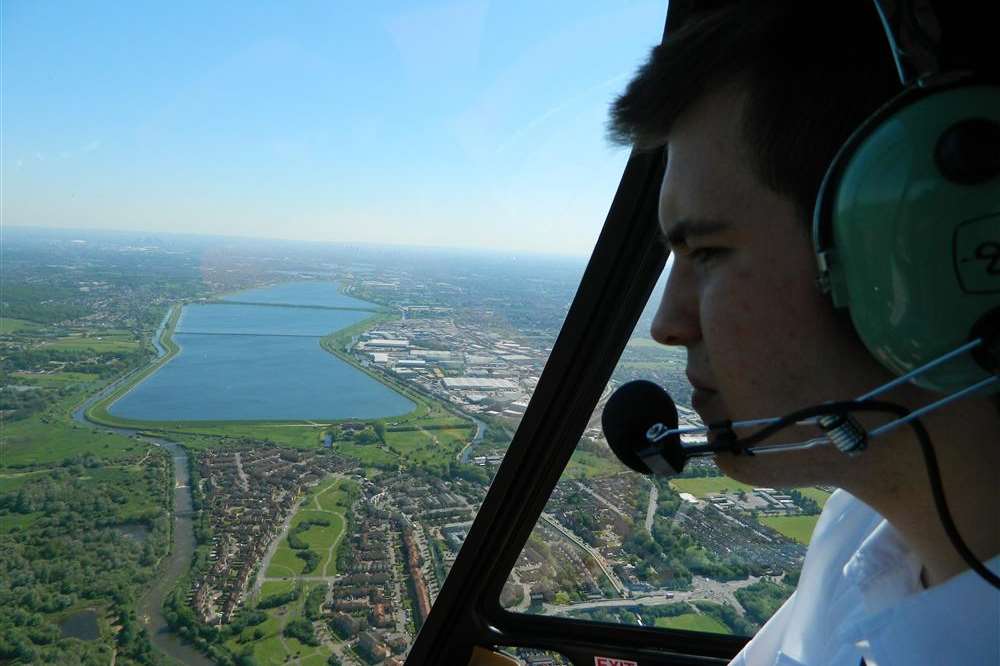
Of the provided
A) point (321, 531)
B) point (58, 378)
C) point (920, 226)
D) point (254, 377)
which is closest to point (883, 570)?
point (920, 226)

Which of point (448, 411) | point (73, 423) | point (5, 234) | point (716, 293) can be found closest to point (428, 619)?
point (448, 411)

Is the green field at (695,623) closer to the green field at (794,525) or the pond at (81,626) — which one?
the green field at (794,525)

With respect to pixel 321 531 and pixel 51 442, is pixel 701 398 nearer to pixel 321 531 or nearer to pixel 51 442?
pixel 321 531

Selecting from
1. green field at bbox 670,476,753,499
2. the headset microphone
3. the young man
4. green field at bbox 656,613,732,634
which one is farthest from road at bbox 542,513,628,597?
the young man

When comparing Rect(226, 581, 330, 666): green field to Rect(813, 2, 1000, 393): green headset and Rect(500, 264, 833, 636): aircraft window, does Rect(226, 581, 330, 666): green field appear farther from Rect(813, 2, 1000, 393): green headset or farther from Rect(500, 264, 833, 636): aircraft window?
Rect(813, 2, 1000, 393): green headset

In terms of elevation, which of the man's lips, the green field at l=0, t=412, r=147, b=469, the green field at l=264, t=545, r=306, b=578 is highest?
the man's lips

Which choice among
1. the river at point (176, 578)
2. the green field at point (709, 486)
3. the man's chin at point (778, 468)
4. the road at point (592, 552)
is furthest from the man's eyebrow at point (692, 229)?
the river at point (176, 578)
